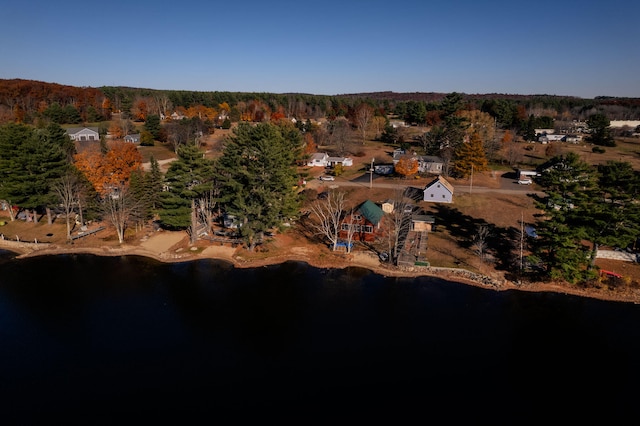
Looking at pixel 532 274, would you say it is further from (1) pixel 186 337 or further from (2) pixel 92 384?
(2) pixel 92 384

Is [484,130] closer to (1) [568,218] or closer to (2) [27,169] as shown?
(1) [568,218]

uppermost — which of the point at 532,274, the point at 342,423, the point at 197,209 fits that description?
the point at 197,209

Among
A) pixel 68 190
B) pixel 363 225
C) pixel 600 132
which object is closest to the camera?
pixel 363 225

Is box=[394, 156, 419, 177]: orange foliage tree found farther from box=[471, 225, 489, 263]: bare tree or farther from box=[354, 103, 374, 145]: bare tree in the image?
box=[354, 103, 374, 145]: bare tree

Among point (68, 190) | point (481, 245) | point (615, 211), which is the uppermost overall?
point (615, 211)

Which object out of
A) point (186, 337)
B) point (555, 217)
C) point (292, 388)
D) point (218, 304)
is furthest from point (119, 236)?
point (555, 217)

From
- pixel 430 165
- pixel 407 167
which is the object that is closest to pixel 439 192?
pixel 407 167

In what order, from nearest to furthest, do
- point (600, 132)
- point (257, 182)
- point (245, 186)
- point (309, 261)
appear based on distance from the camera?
point (309, 261) → point (257, 182) → point (245, 186) → point (600, 132)

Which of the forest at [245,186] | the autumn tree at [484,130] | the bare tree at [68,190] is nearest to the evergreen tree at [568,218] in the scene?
the forest at [245,186]
